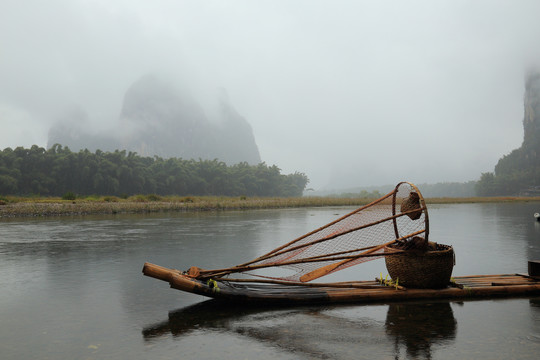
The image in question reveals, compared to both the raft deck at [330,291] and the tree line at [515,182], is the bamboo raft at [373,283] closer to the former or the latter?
the raft deck at [330,291]

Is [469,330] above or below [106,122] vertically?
below

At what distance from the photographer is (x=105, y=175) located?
57.0 m

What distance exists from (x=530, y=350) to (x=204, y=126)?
192m

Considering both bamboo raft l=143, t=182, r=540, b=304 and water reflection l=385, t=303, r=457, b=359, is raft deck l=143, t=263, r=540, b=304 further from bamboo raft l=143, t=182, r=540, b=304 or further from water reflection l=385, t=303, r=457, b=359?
water reflection l=385, t=303, r=457, b=359

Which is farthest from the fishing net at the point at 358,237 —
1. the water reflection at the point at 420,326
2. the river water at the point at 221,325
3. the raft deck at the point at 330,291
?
the water reflection at the point at 420,326

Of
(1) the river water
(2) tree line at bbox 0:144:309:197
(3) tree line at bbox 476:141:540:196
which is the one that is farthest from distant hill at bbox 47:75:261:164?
(1) the river water

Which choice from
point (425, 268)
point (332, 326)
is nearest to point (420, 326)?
point (332, 326)

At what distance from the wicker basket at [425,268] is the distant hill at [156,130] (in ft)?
542

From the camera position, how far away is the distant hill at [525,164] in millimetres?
94000

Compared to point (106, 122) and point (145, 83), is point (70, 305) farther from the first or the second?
point (145, 83)

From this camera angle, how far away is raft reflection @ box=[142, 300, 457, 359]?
3557 millimetres

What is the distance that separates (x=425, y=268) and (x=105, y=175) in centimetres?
5752

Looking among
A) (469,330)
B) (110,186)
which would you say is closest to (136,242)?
(469,330)

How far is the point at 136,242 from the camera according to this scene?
11.5m
